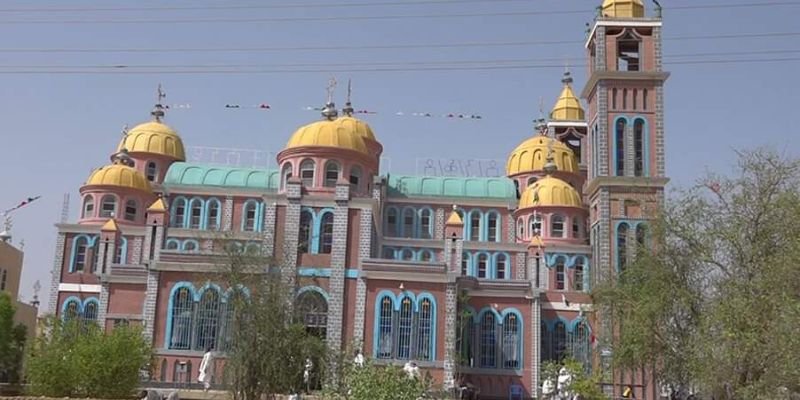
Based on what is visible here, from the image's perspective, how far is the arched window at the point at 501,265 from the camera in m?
54.8

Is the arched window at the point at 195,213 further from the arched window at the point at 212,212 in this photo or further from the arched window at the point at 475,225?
the arched window at the point at 475,225

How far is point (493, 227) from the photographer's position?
5784cm

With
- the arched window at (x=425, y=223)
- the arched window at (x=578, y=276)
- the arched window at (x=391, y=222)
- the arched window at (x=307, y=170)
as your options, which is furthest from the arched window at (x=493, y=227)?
the arched window at (x=307, y=170)

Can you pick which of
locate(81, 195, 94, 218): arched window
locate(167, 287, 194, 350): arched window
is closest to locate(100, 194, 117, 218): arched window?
locate(81, 195, 94, 218): arched window

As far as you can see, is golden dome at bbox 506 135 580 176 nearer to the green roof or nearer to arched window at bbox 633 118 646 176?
the green roof

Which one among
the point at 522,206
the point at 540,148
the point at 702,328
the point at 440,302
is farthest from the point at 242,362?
the point at 540,148

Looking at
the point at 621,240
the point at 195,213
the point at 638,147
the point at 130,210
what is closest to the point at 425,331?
the point at 621,240

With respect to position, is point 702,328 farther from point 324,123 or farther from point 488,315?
point 324,123

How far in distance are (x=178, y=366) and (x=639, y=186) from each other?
76.5 feet

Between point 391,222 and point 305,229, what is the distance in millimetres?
15798

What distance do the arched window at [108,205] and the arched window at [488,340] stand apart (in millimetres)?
23442

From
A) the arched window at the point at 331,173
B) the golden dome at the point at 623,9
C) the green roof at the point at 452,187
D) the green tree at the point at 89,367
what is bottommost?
the green tree at the point at 89,367

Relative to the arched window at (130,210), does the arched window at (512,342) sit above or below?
below

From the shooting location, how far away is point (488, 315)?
44.9 m
